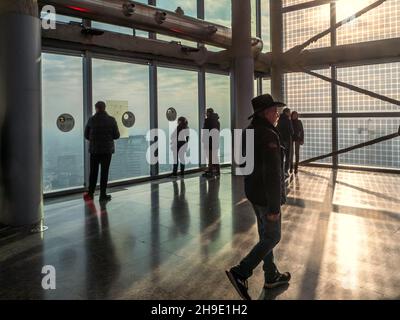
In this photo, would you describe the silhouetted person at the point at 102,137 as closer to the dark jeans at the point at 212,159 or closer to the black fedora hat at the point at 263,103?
the dark jeans at the point at 212,159

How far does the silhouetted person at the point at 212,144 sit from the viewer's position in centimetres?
1009

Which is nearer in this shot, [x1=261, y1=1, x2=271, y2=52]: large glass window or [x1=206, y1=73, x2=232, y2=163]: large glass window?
[x1=206, y1=73, x2=232, y2=163]: large glass window

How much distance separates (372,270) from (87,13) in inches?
233

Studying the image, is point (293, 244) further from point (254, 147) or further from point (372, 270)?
point (254, 147)

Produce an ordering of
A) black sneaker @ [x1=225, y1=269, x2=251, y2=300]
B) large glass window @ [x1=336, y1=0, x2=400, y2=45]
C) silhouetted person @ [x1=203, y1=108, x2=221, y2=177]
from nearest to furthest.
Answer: black sneaker @ [x1=225, y1=269, x2=251, y2=300], silhouetted person @ [x1=203, y1=108, x2=221, y2=177], large glass window @ [x1=336, y1=0, x2=400, y2=45]

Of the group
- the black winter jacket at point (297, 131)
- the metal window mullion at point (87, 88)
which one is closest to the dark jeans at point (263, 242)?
the metal window mullion at point (87, 88)

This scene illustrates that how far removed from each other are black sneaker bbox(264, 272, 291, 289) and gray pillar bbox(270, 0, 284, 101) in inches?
362

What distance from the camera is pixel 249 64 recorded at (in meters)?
9.66

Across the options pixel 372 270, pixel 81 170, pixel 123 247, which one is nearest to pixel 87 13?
pixel 81 170

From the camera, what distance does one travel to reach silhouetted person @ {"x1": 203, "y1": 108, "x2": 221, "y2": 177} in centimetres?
1009

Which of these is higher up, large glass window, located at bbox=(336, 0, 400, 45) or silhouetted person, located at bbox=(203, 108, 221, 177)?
large glass window, located at bbox=(336, 0, 400, 45)

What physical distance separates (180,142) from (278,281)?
23.6 feet

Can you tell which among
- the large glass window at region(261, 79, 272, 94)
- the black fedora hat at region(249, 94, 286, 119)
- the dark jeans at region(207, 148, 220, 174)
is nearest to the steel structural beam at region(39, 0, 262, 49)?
the dark jeans at region(207, 148, 220, 174)

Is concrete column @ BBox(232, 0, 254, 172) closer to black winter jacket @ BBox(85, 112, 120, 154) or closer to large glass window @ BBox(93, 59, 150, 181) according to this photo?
large glass window @ BBox(93, 59, 150, 181)
